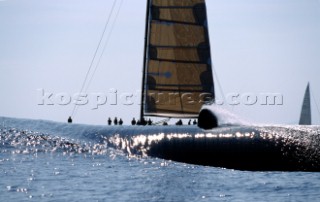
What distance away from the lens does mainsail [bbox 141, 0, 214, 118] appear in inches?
2408

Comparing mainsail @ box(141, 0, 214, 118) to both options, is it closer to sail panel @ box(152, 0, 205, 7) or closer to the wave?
sail panel @ box(152, 0, 205, 7)

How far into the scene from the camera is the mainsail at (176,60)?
6116 cm

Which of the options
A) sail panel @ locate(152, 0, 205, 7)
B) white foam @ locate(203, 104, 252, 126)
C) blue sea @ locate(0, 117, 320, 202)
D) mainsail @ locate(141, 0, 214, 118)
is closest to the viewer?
blue sea @ locate(0, 117, 320, 202)

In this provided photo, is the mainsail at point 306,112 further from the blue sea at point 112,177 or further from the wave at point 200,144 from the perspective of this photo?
the blue sea at point 112,177

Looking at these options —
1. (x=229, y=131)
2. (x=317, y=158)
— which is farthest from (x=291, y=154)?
(x=229, y=131)

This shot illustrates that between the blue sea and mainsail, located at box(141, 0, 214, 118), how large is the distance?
20009mm

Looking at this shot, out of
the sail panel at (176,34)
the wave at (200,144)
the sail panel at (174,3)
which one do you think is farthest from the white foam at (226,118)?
the sail panel at (174,3)

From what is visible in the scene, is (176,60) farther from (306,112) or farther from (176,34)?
(306,112)

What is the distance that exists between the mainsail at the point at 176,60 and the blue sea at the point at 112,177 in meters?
20.0

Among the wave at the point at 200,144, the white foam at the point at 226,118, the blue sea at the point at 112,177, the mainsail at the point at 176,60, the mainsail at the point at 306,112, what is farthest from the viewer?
the mainsail at the point at 306,112

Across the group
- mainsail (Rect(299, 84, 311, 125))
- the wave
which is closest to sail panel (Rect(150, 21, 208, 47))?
the wave

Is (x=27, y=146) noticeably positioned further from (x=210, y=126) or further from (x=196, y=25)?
(x=196, y=25)

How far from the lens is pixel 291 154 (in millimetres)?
33719

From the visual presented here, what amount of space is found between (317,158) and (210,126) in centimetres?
923
